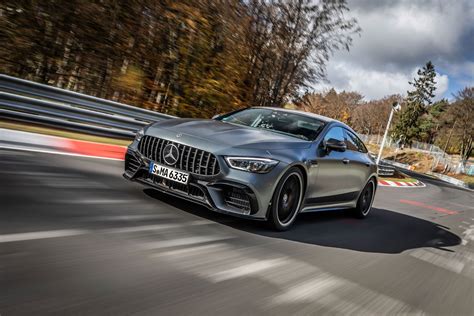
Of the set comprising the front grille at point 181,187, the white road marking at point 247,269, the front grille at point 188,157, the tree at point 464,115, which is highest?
the tree at point 464,115

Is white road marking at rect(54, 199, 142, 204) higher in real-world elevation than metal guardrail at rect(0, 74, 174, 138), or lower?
lower

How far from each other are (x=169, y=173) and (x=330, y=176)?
2.18 metres

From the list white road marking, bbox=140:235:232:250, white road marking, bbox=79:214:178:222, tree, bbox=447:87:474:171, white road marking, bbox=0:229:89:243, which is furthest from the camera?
tree, bbox=447:87:474:171

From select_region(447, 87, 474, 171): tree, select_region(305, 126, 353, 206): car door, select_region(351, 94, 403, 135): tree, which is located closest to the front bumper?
select_region(305, 126, 353, 206): car door

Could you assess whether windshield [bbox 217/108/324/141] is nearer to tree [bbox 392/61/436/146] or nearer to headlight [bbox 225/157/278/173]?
headlight [bbox 225/157/278/173]

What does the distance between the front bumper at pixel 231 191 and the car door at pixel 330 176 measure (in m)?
0.99

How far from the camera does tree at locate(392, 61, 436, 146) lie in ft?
267

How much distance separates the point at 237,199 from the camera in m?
4.59

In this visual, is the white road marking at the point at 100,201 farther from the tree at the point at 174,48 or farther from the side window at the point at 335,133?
the tree at the point at 174,48

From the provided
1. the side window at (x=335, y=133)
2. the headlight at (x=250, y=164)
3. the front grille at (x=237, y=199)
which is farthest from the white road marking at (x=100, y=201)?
the side window at (x=335, y=133)

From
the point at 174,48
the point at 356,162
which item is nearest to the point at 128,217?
the point at 356,162

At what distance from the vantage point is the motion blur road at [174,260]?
8.89 feet

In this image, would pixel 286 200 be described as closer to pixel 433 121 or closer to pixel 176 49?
pixel 176 49

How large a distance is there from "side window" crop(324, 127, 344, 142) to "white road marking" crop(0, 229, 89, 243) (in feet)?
10.6
